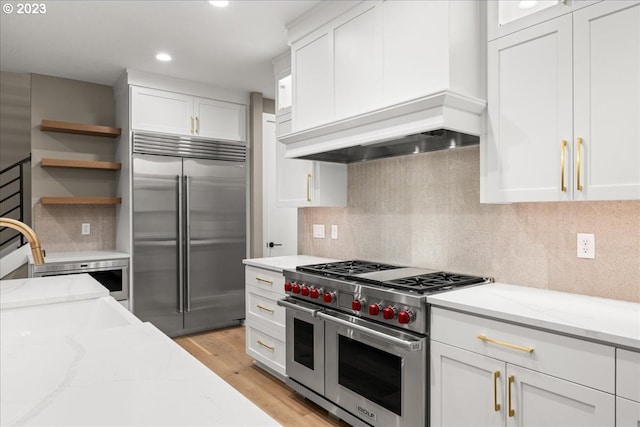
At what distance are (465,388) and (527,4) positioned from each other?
179 centimetres

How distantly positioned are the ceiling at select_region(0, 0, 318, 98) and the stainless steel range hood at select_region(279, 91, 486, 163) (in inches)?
36.6

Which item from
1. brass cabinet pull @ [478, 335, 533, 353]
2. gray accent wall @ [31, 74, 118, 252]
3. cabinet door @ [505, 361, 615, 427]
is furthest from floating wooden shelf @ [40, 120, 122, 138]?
cabinet door @ [505, 361, 615, 427]

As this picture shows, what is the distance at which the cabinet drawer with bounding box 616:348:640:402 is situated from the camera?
1.32 metres

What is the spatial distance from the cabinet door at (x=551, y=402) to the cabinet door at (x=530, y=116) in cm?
77

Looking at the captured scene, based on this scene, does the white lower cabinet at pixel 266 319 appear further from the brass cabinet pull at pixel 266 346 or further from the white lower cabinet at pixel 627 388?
the white lower cabinet at pixel 627 388

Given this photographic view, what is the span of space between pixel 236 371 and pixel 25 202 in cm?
322

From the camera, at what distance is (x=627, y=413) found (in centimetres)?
134

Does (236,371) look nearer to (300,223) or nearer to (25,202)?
(300,223)

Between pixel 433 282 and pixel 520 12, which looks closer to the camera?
pixel 520 12

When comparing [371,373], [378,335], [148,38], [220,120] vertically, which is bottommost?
[371,373]

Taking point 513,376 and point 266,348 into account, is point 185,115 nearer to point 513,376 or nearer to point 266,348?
point 266,348

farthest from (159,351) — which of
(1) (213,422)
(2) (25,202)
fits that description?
(2) (25,202)

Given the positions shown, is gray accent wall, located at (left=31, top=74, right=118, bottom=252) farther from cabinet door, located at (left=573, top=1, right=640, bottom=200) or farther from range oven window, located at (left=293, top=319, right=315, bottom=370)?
cabinet door, located at (left=573, top=1, right=640, bottom=200)

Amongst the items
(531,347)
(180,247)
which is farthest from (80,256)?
(531,347)
